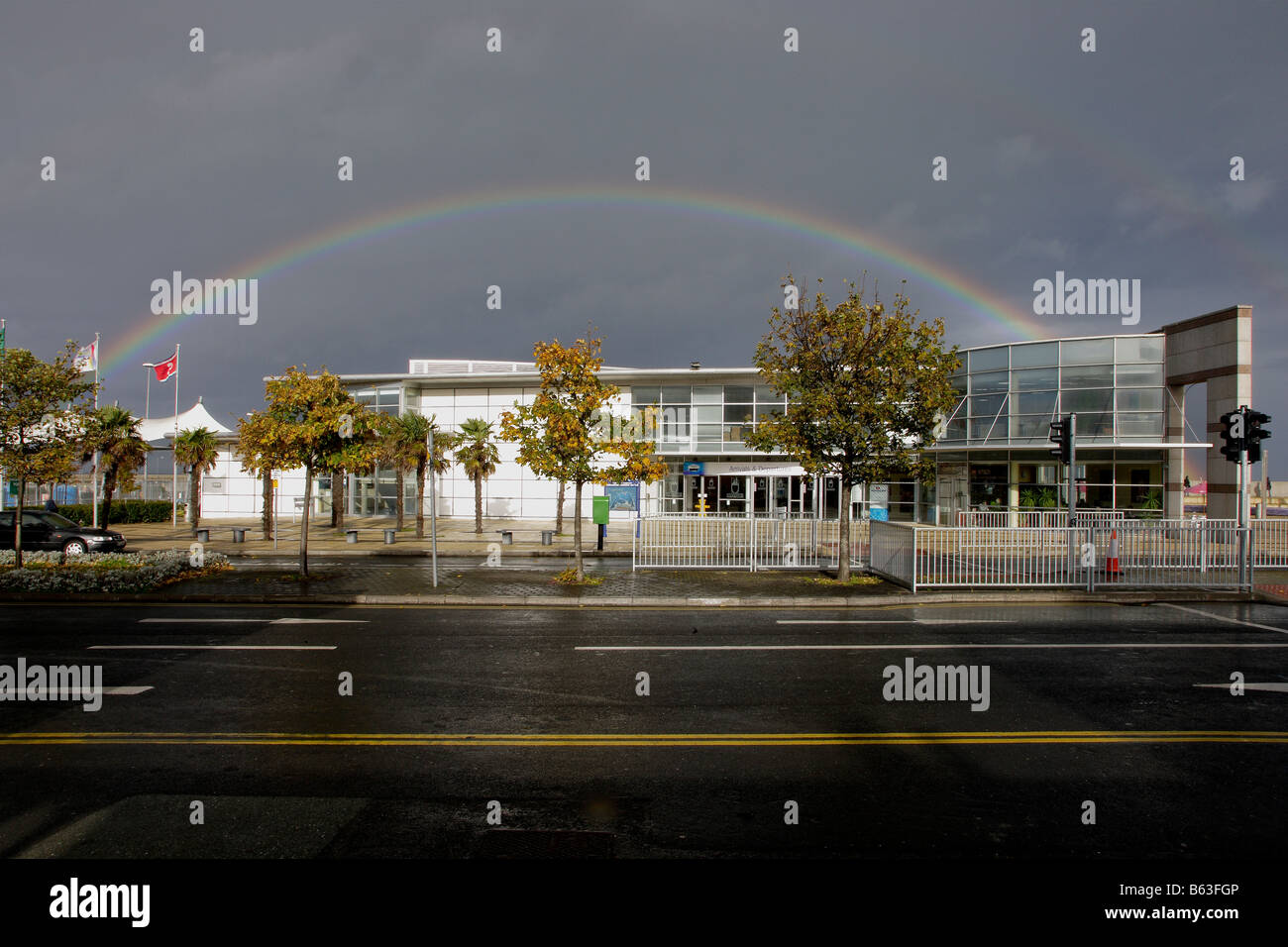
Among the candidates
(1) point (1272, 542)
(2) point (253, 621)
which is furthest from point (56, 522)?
(1) point (1272, 542)

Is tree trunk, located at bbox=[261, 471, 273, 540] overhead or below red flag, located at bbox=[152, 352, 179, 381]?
below

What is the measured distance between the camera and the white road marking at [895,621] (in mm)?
12227

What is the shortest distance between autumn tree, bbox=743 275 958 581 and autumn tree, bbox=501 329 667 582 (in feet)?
9.43

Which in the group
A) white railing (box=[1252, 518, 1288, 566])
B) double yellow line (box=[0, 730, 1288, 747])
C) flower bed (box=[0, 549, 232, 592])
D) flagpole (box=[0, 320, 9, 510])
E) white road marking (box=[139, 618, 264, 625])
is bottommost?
white road marking (box=[139, 618, 264, 625])

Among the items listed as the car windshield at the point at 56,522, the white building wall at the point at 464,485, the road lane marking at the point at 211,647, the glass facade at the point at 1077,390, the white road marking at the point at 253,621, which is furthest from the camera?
the white building wall at the point at 464,485

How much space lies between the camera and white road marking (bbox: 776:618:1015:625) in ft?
40.1

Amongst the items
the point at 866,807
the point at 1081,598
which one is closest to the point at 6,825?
the point at 866,807

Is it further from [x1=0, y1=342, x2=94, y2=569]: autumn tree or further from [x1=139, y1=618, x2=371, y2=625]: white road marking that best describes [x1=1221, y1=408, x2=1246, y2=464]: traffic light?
[x1=0, y1=342, x2=94, y2=569]: autumn tree

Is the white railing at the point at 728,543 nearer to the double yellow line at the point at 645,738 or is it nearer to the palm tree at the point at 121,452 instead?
the double yellow line at the point at 645,738

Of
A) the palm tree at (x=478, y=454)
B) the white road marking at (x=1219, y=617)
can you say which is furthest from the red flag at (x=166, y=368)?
the white road marking at (x=1219, y=617)

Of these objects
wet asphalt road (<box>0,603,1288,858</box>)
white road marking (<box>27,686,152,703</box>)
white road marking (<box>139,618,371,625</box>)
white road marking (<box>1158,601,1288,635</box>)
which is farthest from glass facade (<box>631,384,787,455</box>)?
white road marking (<box>27,686,152,703</box>)

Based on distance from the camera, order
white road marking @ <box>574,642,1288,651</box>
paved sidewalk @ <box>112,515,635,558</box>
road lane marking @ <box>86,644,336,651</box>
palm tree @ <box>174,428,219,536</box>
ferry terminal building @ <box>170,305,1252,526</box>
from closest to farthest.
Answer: road lane marking @ <box>86,644,336,651</box> < white road marking @ <box>574,642,1288,651</box> < paved sidewalk @ <box>112,515,635,558</box> < ferry terminal building @ <box>170,305,1252,526</box> < palm tree @ <box>174,428,219,536</box>

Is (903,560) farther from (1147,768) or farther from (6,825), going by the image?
(6,825)

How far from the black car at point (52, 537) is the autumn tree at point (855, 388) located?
22114 millimetres
